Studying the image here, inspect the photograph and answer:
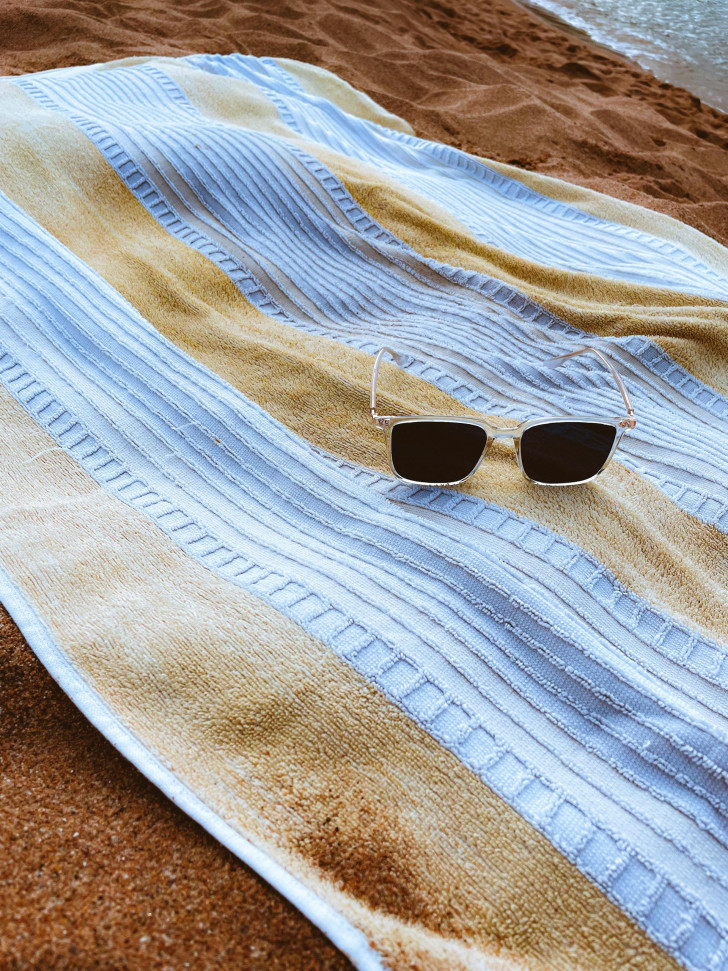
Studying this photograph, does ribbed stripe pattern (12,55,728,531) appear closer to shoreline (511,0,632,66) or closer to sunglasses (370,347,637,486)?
sunglasses (370,347,637,486)

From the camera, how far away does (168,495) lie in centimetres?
102

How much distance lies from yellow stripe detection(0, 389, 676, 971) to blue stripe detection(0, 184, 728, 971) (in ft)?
0.09

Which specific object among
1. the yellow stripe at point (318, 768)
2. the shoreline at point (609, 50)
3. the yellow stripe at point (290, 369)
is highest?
the shoreline at point (609, 50)

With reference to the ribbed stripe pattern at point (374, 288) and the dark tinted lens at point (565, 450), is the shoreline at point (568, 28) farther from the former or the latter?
the dark tinted lens at point (565, 450)

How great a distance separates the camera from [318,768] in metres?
0.73

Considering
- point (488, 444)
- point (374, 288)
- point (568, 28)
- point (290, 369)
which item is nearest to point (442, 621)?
point (488, 444)

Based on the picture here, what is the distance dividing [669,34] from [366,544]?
5.37m

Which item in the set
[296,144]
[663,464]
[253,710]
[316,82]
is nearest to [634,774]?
[253,710]

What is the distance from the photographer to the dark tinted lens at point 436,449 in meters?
0.99

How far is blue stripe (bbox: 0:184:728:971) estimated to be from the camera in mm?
688

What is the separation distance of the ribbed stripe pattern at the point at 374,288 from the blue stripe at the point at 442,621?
0.31 meters

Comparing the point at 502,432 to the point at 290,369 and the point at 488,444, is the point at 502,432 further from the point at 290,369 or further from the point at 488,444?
the point at 290,369

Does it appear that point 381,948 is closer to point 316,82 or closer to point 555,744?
point 555,744

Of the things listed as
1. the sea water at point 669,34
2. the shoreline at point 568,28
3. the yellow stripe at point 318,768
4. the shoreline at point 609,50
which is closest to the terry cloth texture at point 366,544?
the yellow stripe at point 318,768
